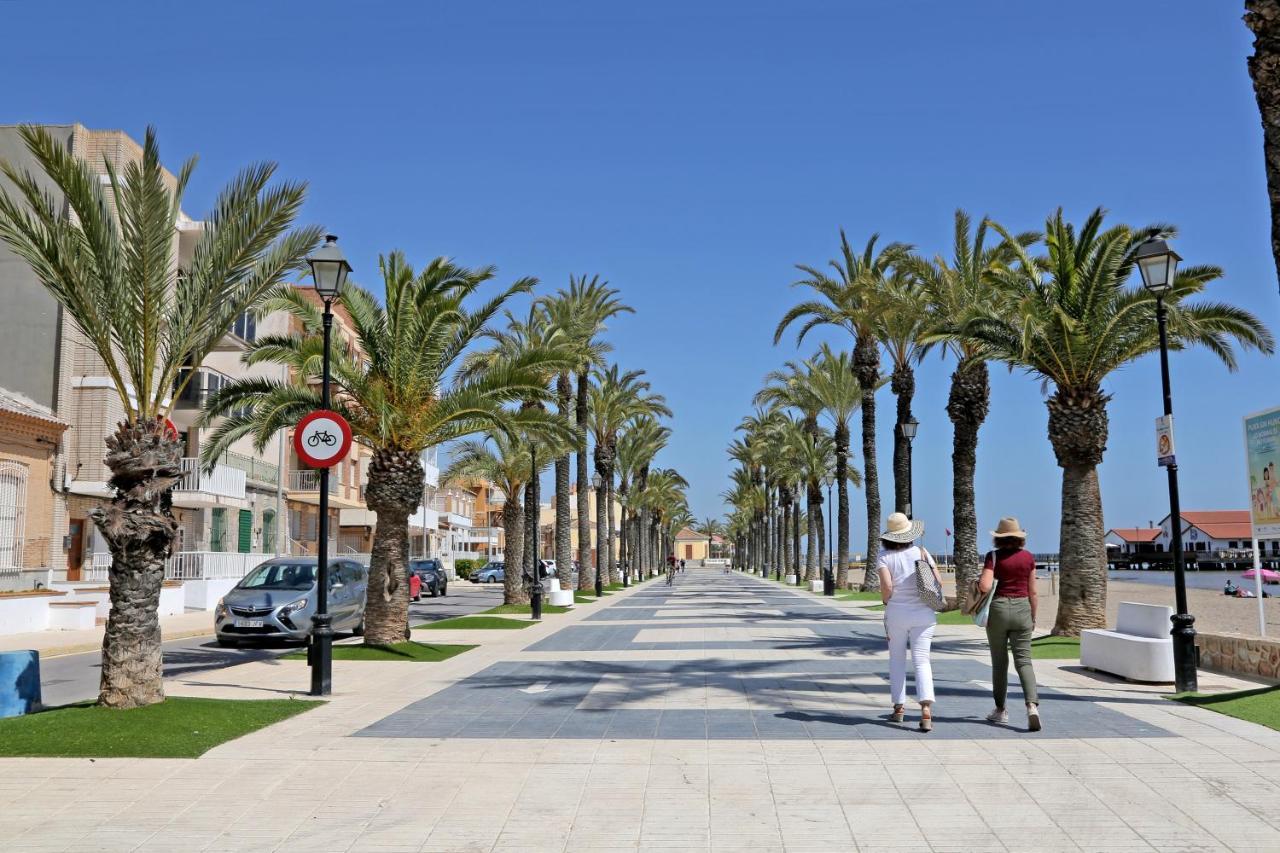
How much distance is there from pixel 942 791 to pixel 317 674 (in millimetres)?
7651

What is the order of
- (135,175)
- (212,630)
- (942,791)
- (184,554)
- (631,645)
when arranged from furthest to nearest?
(184,554)
(212,630)
(631,645)
(135,175)
(942,791)

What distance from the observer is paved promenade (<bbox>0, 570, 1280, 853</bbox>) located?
616 centimetres

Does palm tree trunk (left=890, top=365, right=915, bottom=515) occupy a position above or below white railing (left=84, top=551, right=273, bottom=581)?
above

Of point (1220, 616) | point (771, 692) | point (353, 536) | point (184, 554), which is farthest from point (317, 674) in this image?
point (353, 536)

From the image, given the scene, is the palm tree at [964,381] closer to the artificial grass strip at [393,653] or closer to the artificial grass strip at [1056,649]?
the artificial grass strip at [1056,649]

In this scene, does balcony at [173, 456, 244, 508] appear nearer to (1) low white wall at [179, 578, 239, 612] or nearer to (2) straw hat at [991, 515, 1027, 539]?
(1) low white wall at [179, 578, 239, 612]

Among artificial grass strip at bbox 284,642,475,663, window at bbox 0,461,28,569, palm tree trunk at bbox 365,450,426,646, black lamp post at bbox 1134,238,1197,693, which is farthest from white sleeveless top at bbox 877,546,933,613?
window at bbox 0,461,28,569

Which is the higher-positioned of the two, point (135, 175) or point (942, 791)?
point (135, 175)

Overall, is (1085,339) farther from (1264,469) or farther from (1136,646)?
(1136,646)

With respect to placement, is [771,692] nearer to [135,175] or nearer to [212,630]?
[135,175]

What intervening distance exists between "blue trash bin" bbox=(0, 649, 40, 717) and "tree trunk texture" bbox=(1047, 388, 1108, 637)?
1482 centimetres

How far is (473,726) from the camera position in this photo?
9.79 meters

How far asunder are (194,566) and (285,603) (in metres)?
15.4

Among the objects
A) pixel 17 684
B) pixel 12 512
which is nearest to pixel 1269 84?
pixel 17 684
